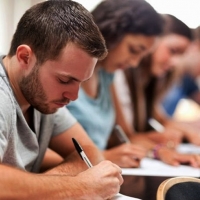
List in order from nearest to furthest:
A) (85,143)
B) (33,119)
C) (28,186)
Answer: (28,186) < (33,119) < (85,143)

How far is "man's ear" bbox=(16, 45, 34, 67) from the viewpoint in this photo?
98 cm

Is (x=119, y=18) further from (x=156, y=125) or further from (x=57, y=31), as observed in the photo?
(x=57, y=31)

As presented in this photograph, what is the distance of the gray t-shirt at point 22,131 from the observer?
954mm

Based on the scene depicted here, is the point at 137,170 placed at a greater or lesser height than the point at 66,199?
lesser

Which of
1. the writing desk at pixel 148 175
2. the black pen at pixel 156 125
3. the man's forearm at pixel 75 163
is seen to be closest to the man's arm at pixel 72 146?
the man's forearm at pixel 75 163

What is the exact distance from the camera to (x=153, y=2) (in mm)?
2002

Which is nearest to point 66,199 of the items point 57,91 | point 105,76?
point 57,91

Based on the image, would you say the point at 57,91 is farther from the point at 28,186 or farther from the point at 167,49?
the point at 167,49

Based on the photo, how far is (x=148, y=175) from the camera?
1.34 metres

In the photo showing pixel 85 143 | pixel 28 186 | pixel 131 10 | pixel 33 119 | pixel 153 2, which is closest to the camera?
pixel 28 186

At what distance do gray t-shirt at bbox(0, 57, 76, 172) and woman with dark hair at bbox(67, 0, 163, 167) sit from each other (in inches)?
16.2

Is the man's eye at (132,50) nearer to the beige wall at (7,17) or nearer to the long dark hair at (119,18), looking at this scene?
the long dark hair at (119,18)

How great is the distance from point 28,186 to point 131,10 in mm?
1239

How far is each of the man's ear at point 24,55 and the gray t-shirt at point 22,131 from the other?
6 cm
